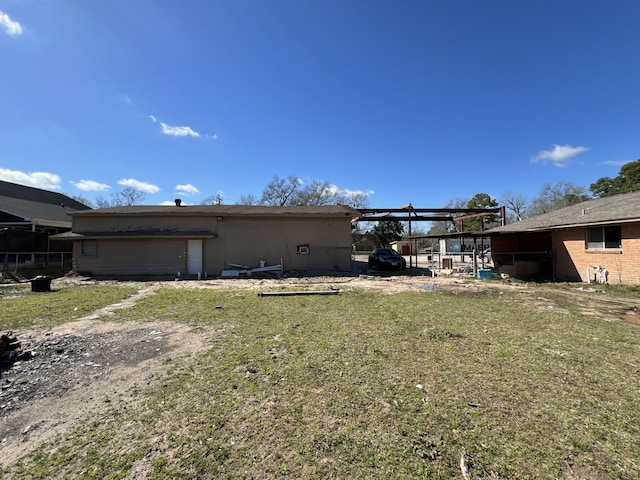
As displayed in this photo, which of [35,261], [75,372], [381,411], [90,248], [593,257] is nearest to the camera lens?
[381,411]

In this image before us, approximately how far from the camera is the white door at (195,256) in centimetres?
1683

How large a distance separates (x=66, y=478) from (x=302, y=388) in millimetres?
2012

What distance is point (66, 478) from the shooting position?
205 cm

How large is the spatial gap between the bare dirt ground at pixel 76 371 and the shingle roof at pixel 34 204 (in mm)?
14644

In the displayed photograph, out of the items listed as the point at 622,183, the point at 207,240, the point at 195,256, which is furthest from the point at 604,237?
the point at 622,183

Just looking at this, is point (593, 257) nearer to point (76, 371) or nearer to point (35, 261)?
point (76, 371)

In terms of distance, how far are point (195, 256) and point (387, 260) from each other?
11.5 metres

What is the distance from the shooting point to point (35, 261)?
1756 centimetres

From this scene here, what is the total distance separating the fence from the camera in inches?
626

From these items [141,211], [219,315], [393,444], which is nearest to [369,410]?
[393,444]

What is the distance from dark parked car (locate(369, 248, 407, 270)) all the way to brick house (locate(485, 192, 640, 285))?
17.4 feet

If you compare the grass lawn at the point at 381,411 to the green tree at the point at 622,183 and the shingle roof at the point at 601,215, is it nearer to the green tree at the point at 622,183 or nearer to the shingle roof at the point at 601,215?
the shingle roof at the point at 601,215

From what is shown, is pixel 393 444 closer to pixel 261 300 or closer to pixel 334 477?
pixel 334 477

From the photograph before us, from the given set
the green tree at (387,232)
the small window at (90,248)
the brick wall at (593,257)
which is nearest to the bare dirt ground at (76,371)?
the small window at (90,248)
